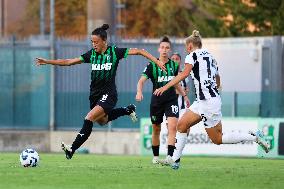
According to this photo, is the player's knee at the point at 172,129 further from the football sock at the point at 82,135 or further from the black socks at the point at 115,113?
the football sock at the point at 82,135

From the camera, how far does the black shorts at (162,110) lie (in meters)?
24.0

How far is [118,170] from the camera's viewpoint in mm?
21250

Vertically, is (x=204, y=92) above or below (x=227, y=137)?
above

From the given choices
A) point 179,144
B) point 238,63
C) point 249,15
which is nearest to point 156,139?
point 179,144

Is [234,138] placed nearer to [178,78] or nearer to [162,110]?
[178,78]

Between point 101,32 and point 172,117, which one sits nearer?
point 101,32

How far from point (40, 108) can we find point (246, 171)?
59.4 feet

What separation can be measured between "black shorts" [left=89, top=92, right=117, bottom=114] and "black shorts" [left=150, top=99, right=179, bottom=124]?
1.57 metres

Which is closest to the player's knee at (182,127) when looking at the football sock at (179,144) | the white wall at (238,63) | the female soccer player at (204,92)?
the female soccer player at (204,92)

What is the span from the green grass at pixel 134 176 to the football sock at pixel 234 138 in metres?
0.51

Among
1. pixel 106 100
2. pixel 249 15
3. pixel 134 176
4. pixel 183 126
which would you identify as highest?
pixel 249 15

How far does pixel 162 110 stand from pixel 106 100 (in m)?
1.84

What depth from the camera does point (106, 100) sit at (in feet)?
74.4

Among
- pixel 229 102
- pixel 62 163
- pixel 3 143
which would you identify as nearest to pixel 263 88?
pixel 229 102
